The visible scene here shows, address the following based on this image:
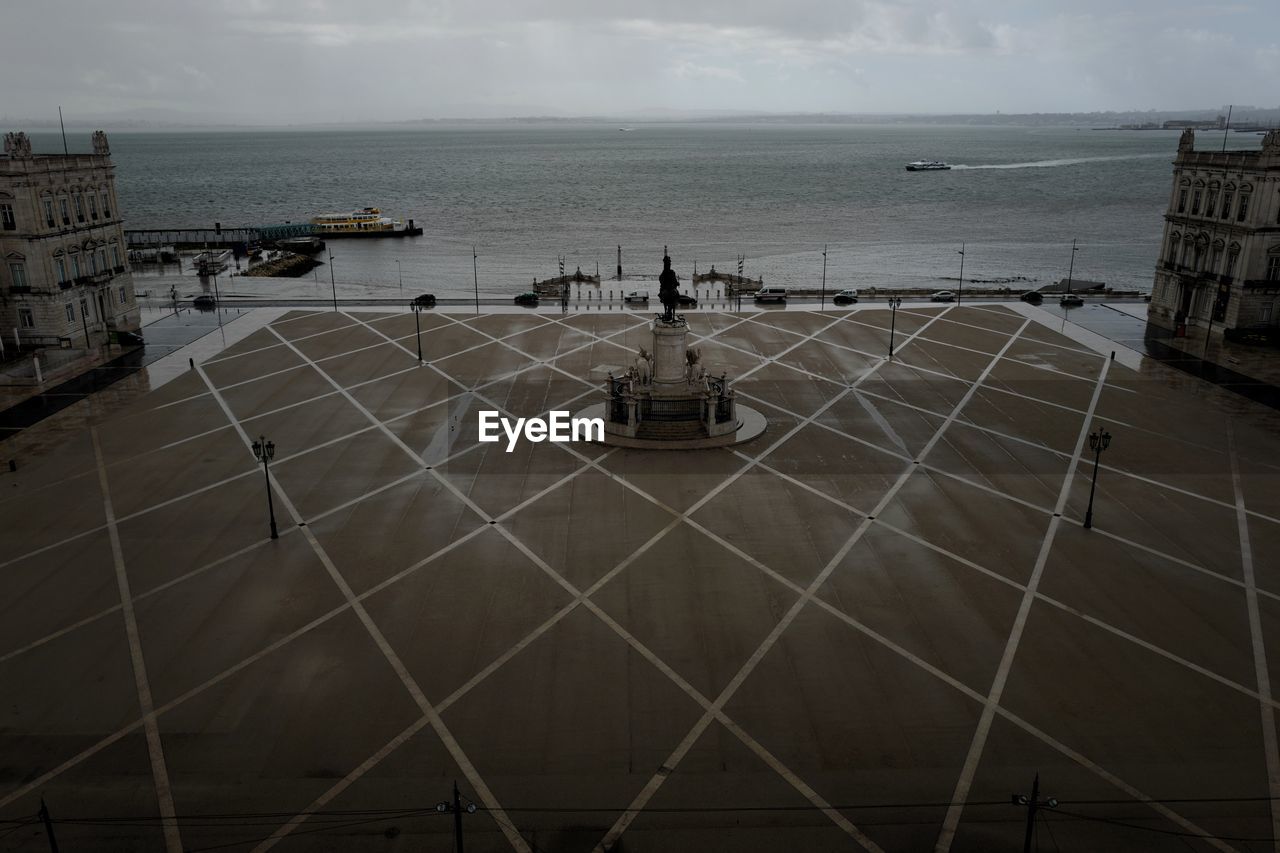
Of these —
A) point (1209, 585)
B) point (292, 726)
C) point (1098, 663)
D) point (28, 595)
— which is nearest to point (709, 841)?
point (292, 726)

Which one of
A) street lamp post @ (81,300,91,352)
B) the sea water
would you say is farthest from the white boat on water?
street lamp post @ (81,300,91,352)

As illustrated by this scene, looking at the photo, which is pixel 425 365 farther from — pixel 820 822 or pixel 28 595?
pixel 820 822

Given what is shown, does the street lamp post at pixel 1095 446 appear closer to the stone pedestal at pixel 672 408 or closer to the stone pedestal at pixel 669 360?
the stone pedestal at pixel 672 408

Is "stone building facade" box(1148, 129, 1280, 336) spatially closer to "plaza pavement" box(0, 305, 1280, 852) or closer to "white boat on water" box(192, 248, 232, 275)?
"plaza pavement" box(0, 305, 1280, 852)

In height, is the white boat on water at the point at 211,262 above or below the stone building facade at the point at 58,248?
below

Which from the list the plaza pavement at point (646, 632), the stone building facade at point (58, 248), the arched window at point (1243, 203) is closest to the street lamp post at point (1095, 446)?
the plaza pavement at point (646, 632)

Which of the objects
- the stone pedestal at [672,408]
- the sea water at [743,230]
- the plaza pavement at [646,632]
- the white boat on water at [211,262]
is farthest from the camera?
the sea water at [743,230]
